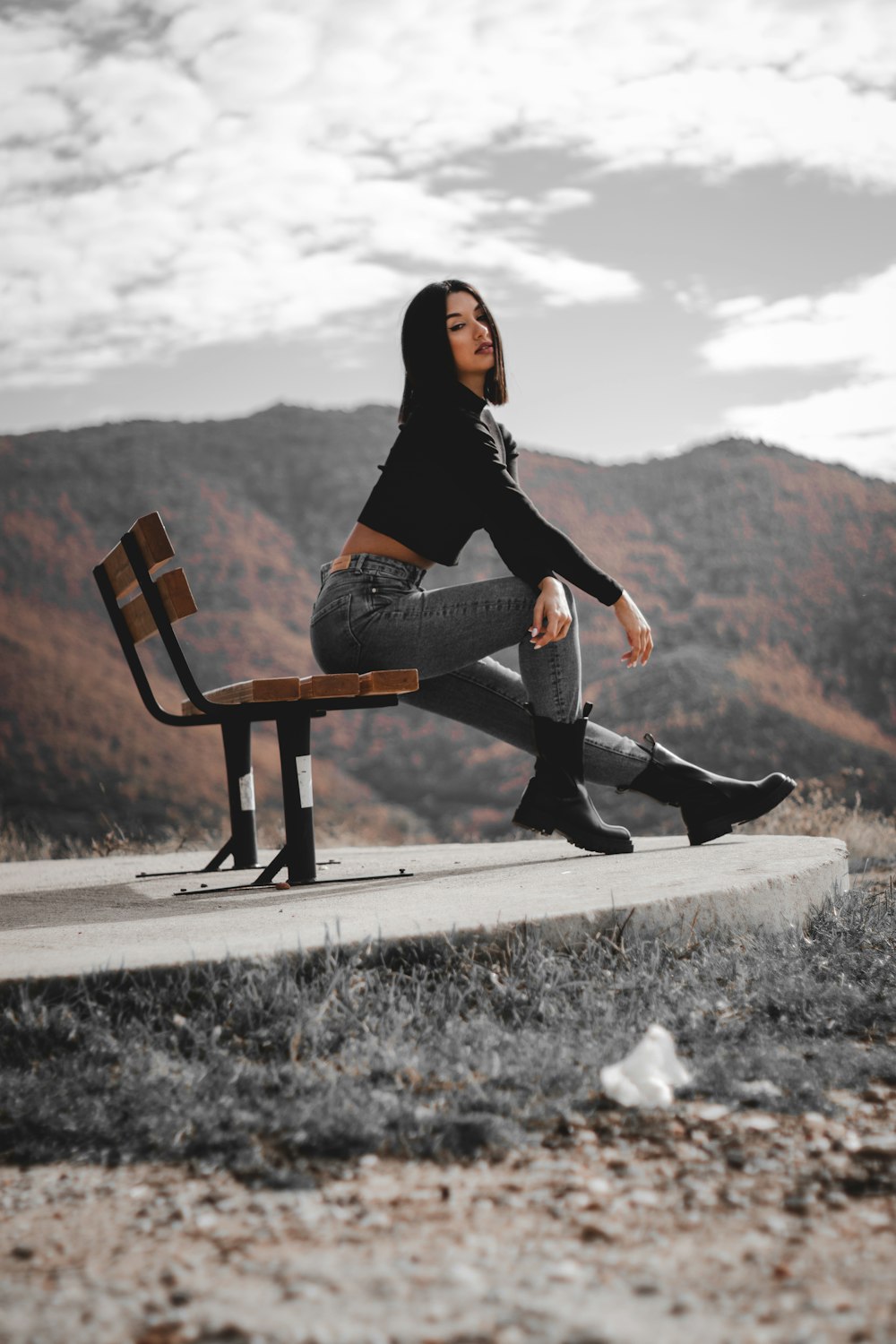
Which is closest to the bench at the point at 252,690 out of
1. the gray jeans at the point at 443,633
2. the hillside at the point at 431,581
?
the gray jeans at the point at 443,633

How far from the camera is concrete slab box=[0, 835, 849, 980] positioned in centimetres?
270

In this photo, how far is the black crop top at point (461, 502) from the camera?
11.6 feet

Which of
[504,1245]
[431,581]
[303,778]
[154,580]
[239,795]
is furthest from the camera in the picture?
[431,581]

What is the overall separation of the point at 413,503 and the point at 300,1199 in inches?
87.7

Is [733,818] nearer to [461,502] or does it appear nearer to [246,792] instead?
[461,502]

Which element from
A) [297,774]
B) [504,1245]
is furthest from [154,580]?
[504,1245]

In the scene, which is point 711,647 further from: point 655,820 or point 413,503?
point 413,503

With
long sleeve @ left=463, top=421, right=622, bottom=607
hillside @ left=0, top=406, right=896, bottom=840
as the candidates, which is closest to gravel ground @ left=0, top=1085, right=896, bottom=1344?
long sleeve @ left=463, top=421, right=622, bottom=607

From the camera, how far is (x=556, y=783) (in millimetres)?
3664

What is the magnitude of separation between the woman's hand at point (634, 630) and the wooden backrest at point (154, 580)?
1.21m

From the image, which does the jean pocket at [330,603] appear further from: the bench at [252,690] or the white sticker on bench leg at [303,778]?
the white sticker on bench leg at [303,778]

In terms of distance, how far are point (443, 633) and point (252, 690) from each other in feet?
1.85

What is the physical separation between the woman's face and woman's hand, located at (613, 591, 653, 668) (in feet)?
2.81

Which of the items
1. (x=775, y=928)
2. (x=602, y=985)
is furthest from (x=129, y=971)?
(x=775, y=928)
